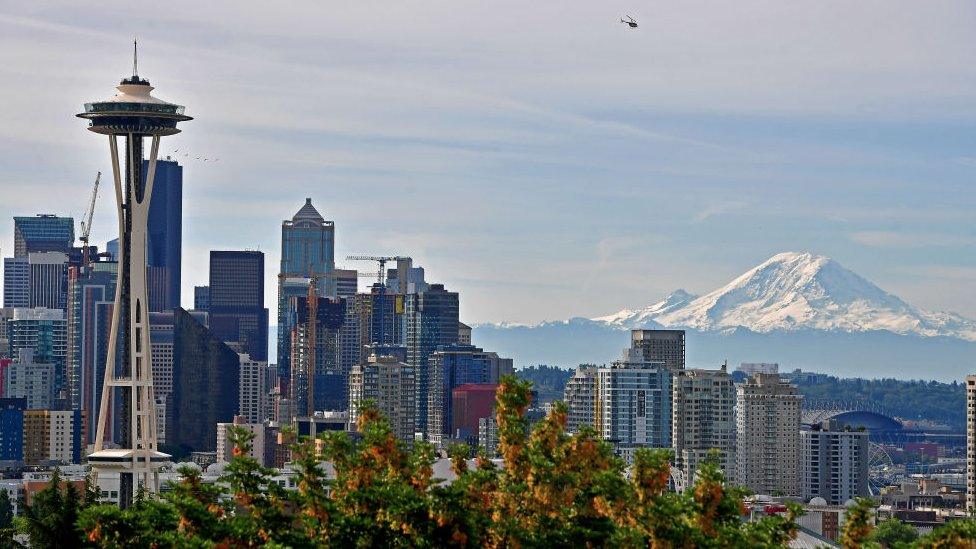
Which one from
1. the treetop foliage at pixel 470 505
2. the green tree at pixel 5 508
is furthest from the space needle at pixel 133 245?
the treetop foliage at pixel 470 505

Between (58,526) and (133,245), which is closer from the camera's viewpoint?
(58,526)

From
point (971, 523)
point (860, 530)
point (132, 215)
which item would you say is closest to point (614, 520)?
point (860, 530)

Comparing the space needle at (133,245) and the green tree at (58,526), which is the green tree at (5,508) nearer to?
the space needle at (133,245)

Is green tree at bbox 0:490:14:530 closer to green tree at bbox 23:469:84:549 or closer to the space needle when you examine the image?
the space needle

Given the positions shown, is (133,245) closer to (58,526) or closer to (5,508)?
(5,508)

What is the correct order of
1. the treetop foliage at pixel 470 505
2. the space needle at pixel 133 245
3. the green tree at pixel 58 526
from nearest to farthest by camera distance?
the treetop foliage at pixel 470 505 → the green tree at pixel 58 526 → the space needle at pixel 133 245

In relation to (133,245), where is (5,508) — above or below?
below

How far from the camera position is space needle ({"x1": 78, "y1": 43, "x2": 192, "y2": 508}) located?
526 feet

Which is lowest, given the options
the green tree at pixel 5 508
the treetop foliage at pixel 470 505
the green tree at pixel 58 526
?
the green tree at pixel 5 508

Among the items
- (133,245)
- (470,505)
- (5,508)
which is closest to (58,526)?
(470,505)

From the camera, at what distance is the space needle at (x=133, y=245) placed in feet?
526

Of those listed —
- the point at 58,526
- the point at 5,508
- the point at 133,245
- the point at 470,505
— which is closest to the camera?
the point at 470,505

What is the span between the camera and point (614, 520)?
5903cm

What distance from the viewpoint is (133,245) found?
527ft
